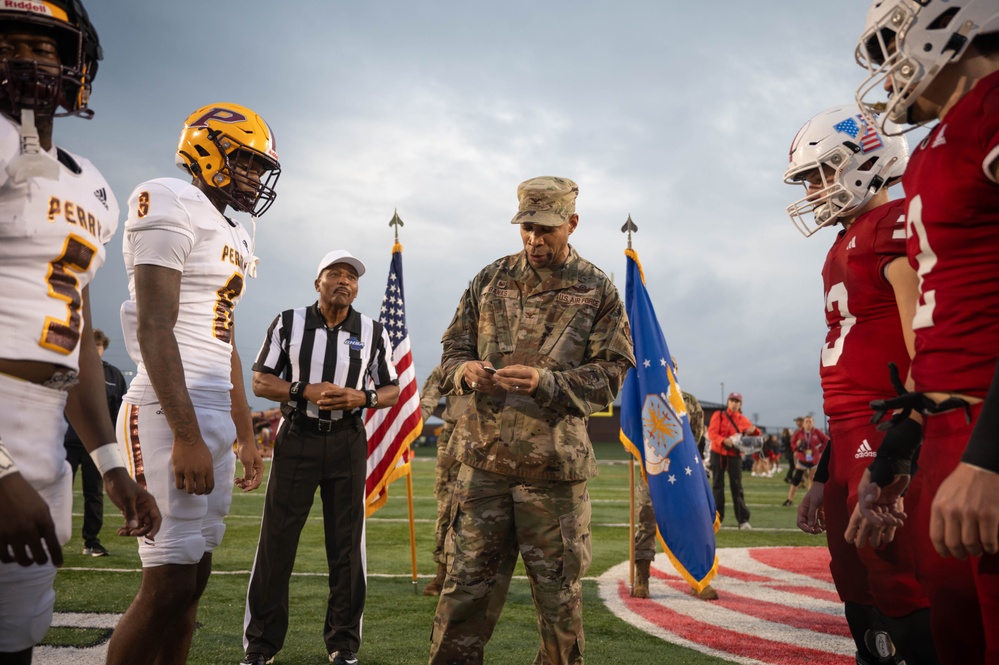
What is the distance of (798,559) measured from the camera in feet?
35.6

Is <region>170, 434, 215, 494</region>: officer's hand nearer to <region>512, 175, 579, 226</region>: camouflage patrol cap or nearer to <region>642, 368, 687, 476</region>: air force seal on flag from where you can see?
<region>512, 175, 579, 226</region>: camouflage patrol cap

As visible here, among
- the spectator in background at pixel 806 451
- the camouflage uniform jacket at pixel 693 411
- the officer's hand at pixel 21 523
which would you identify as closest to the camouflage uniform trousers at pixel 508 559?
the officer's hand at pixel 21 523

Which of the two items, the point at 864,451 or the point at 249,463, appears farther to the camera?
the point at 249,463

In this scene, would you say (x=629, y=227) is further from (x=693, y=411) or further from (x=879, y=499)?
(x=879, y=499)

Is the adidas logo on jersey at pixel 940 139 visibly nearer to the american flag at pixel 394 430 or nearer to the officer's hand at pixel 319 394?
the officer's hand at pixel 319 394

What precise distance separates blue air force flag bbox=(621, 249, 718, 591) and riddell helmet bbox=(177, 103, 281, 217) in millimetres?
4579

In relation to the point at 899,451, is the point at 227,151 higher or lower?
higher

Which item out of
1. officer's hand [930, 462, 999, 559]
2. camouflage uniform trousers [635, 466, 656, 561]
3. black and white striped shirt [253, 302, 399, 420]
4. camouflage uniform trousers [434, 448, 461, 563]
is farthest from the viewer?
camouflage uniform trousers [635, 466, 656, 561]

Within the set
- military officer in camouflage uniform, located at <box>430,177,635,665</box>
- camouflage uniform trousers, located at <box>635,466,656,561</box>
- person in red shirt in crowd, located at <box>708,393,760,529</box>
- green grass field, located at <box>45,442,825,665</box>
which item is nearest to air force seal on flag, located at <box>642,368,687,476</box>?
camouflage uniform trousers, located at <box>635,466,656,561</box>

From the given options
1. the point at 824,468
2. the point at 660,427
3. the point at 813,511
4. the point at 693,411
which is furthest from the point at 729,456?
the point at 824,468

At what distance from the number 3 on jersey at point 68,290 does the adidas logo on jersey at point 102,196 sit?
0.21m

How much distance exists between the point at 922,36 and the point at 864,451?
6.37ft

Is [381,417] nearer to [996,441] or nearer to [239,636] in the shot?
[239,636]

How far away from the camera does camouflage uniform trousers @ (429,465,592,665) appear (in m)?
4.06
